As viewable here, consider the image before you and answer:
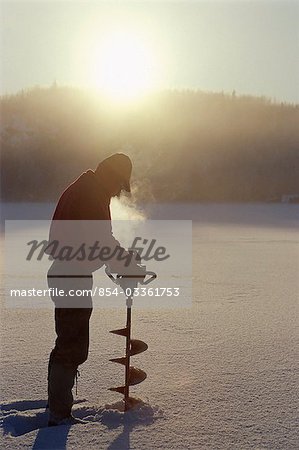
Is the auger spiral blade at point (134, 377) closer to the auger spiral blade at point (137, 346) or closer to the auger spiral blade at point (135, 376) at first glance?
the auger spiral blade at point (135, 376)

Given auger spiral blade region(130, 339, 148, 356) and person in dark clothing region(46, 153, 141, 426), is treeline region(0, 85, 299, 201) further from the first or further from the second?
person in dark clothing region(46, 153, 141, 426)

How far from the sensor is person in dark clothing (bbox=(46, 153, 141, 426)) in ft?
10.8

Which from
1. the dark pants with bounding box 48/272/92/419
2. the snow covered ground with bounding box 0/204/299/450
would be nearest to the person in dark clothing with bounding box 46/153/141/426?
the dark pants with bounding box 48/272/92/419

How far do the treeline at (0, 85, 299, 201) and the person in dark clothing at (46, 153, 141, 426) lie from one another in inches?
929

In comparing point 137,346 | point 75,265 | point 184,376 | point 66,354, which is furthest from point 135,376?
point 75,265

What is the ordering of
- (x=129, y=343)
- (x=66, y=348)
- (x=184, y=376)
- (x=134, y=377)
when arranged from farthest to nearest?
(x=184, y=376) → (x=134, y=377) → (x=129, y=343) → (x=66, y=348)

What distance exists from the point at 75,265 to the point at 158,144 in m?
29.6

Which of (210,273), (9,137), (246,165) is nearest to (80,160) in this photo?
(9,137)

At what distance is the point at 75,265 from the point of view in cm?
336

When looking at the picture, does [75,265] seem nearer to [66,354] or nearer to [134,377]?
[66,354]

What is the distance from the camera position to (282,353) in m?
4.70

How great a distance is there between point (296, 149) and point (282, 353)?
31394mm

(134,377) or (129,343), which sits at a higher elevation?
(129,343)

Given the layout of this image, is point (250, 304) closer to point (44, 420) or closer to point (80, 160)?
point (44, 420)
